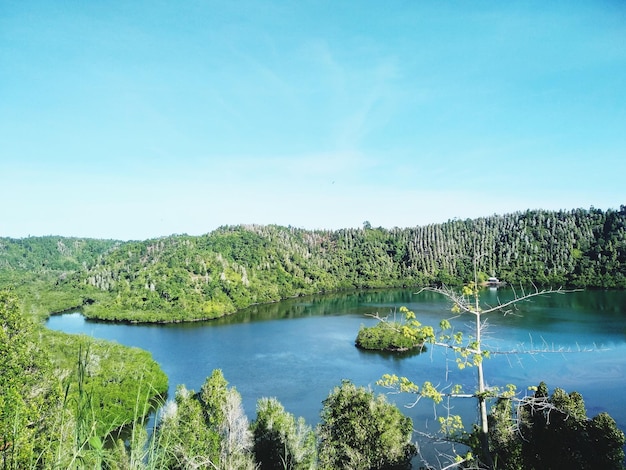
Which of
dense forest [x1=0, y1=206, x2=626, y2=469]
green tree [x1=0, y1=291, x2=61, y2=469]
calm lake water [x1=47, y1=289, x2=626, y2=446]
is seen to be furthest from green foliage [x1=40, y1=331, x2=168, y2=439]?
green tree [x1=0, y1=291, x2=61, y2=469]

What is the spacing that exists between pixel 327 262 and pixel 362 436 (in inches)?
4758

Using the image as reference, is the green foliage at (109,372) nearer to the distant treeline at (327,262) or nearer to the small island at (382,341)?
the small island at (382,341)

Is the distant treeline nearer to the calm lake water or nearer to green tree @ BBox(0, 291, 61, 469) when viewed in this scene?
the calm lake water

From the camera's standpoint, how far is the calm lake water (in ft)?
127

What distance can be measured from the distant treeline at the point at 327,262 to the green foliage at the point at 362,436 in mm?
67243

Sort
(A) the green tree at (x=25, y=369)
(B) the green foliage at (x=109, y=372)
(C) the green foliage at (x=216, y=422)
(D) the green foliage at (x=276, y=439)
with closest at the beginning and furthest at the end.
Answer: (A) the green tree at (x=25, y=369), (C) the green foliage at (x=216, y=422), (D) the green foliage at (x=276, y=439), (B) the green foliage at (x=109, y=372)

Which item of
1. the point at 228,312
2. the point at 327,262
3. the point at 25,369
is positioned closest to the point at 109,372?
the point at 25,369

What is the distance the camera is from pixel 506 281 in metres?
112

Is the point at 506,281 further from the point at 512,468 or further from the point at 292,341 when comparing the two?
the point at 512,468

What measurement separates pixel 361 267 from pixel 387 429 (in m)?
119

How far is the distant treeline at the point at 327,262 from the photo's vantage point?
95.6 metres

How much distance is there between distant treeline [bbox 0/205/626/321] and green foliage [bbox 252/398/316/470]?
206 ft

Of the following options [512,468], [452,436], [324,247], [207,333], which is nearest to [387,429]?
[512,468]

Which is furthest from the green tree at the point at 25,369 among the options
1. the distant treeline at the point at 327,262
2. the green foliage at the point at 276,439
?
the distant treeline at the point at 327,262
